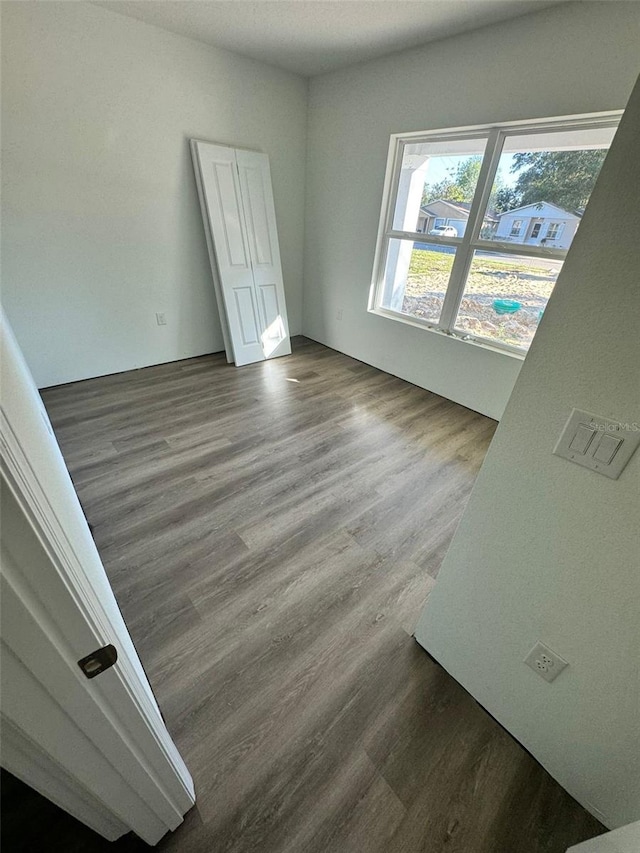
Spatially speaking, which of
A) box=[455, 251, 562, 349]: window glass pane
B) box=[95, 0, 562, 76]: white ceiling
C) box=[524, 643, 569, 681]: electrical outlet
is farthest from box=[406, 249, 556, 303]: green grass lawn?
box=[524, 643, 569, 681]: electrical outlet

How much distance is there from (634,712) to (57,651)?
123cm

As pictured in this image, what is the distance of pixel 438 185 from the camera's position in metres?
2.81

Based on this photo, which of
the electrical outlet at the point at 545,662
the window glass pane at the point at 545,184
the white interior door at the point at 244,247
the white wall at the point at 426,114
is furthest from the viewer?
the white interior door at the point at 244,247

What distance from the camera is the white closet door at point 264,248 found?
327cm

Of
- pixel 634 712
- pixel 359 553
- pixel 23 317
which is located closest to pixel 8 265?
pixel 23 317

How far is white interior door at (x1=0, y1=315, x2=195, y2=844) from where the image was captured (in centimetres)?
39

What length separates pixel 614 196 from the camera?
0.62m

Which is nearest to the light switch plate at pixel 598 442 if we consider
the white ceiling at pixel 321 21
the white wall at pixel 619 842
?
the white wall at pixel 619 842

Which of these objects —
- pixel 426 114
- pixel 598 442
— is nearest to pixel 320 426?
pixel 598 442

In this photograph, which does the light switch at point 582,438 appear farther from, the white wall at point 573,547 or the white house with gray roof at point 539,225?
the white house with gray roof at point 539,225

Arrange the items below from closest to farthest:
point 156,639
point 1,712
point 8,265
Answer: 1. point 1,712
2. point 156,639
3. point 8,265

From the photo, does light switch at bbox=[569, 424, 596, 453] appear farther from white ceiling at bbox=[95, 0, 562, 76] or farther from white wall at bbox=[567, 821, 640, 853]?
white ceiling at bbox=[95, 0, 562, 76]

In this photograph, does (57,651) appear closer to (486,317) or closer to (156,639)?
(156,639)

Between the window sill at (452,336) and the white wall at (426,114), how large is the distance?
1.4 inches
